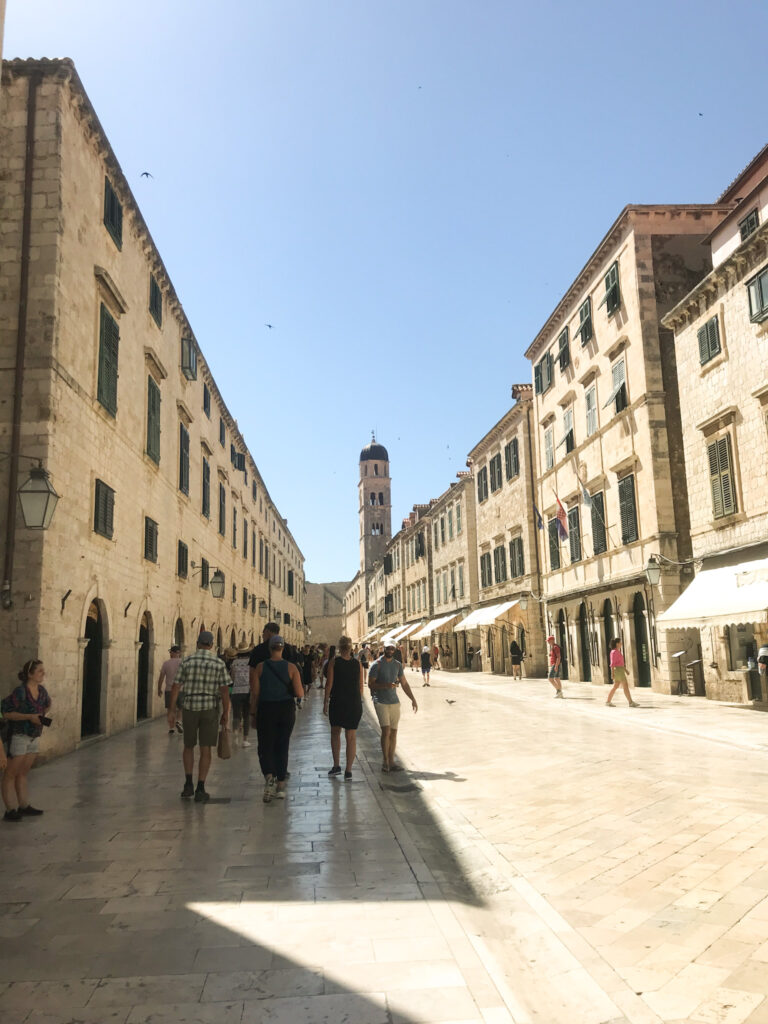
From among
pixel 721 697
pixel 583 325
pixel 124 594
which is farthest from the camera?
pixel 583 325

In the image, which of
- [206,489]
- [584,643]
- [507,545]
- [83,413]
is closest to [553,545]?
[584,643]

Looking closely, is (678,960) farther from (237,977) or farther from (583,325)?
(583,325)

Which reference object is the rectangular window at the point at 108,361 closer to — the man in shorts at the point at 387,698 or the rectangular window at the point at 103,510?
the rectangular window at the point at 103,510

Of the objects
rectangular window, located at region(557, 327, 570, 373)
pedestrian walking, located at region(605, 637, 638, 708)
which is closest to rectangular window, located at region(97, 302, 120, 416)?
pedestrian walking, located at region(605, 637, 638, 708)

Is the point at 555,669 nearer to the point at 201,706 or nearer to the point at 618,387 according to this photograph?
the point at 618,387

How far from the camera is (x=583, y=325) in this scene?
25.4 meters

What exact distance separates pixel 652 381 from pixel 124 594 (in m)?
14.5

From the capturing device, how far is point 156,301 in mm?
18922

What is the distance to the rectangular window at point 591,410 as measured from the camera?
24.8 m

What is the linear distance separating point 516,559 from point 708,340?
16.5 meters

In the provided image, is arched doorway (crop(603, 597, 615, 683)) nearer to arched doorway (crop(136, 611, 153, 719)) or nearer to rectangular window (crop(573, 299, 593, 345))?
rectangular window (crop(573, 299, 593, 345))

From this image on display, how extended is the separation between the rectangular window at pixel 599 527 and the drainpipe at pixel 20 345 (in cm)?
1763

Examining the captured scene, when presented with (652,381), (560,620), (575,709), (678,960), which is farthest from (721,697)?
(678,960)

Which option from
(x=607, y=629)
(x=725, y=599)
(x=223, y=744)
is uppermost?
(x=725, y=599)
